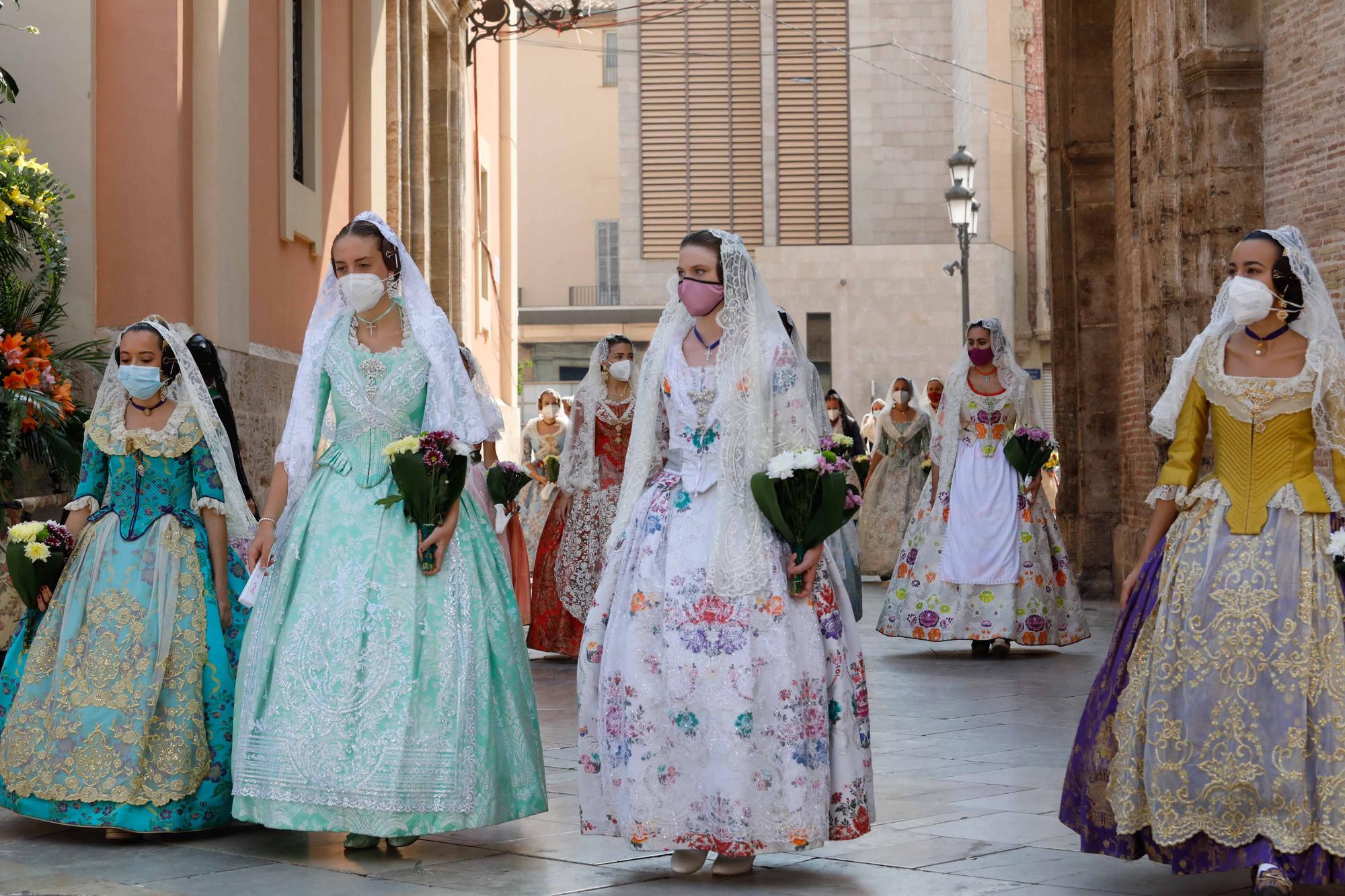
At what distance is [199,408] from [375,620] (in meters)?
1.23

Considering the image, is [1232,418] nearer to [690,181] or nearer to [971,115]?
[971,115]

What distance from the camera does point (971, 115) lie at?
37.0 meters

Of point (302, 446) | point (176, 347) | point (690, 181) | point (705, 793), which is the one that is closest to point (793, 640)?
point (705, 793)

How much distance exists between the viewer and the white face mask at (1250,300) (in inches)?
202

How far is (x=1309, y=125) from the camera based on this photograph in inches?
410

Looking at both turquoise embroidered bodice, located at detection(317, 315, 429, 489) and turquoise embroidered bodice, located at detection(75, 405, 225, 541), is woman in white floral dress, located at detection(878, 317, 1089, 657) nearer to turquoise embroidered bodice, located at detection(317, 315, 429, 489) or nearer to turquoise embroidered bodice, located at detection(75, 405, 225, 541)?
turquoise embroidered bodice, located at detection(317, 315, 429, 489)

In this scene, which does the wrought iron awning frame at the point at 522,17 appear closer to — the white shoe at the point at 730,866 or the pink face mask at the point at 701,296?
the pink face mask at the point at 701,296

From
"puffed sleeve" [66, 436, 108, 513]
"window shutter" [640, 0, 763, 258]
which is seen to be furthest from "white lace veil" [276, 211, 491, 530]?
"window shutter" [640, 0, 763, 258]

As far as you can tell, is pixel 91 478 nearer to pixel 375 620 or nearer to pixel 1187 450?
pixel 375 620

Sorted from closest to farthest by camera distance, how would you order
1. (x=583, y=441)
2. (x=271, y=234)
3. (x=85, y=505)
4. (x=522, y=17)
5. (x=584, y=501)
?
(x=85, y=505) → (x=583, y=441) → (x=584, y=501) → (x=271, y=234) → (x=522, y=17)

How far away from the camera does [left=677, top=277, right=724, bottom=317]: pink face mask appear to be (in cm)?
549

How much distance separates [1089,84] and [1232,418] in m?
11.3

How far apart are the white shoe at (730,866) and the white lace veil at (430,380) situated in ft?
5.25

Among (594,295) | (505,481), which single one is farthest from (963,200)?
(594,295)
